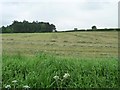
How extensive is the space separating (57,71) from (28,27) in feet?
6.52

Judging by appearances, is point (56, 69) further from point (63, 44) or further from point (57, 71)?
point (63, 44)

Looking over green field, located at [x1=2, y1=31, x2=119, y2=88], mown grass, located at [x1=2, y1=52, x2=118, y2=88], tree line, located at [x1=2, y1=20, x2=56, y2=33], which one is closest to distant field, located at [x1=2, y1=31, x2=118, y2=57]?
green field, located at [x1=2, y1=31, x2=119, y2=88]

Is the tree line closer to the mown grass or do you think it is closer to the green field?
the green field

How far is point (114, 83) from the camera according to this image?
5668mm

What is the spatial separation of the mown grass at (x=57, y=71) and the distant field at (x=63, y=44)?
38.3 inches

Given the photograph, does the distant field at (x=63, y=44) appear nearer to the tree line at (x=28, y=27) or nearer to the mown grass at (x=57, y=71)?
the tree line at (x=28, y=27)

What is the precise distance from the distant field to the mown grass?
97 cm

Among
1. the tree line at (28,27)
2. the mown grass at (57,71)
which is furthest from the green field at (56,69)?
the tree line at (28,27)

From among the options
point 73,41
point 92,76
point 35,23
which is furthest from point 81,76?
point 73,41

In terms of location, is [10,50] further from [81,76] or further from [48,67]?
[81,76]

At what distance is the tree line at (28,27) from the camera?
7345mm

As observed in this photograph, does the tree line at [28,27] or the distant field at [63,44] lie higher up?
the tree line at [28,27]

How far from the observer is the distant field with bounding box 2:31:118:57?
25.6ft

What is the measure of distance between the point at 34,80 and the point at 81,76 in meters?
0.87
